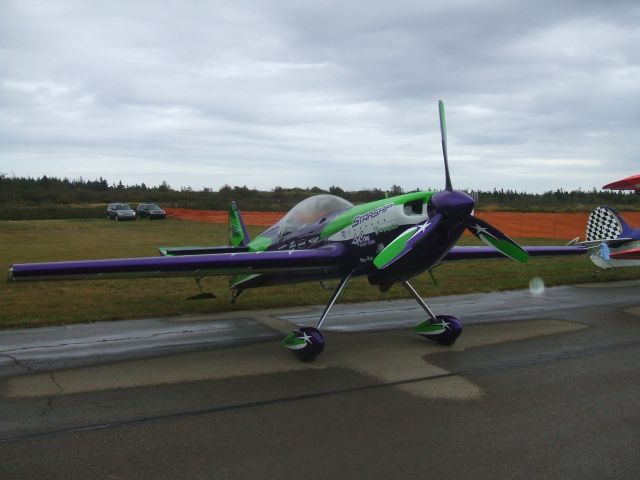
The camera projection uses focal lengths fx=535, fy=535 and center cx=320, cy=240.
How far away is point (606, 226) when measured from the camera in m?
14.4

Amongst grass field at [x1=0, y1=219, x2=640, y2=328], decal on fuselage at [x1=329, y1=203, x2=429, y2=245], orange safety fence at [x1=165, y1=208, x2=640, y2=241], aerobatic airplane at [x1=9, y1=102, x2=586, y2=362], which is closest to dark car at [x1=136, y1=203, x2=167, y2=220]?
orange safety fence at [x1=165, y1=208, x2=640, y2=241]

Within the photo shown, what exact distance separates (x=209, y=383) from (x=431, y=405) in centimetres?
240

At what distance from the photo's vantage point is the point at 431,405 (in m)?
5.11

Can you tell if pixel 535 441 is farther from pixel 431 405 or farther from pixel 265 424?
pixel 265 424

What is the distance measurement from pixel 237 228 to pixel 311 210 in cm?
373

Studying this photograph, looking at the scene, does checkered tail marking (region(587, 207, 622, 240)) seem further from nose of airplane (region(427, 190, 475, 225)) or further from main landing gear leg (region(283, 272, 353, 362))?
main landing gear leg (region(283, 272, 353, 362))

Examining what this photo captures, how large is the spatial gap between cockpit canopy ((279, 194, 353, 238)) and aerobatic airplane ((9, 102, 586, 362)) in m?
0.02

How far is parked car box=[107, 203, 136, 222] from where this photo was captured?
144 feet

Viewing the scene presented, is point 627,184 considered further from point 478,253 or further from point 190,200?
point 190,200

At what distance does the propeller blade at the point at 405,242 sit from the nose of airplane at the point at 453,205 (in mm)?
103

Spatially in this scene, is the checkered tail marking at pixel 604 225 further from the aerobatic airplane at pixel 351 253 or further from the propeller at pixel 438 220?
the propeller at pixel 438 220

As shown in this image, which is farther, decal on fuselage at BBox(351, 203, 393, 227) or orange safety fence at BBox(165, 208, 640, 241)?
orange safety fence at BBox(165, 208, 640, 241)

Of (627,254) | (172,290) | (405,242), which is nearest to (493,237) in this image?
(405,242)

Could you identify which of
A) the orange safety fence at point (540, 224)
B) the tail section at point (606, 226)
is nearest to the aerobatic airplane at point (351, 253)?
the tail section at point (606, 226)
